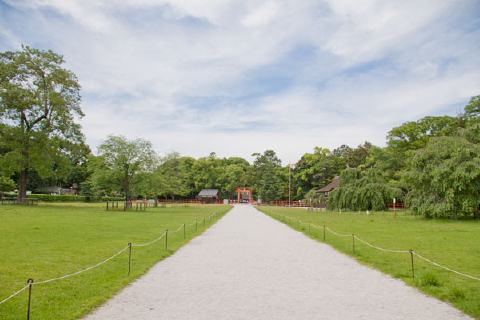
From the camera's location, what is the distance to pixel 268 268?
1024 cm

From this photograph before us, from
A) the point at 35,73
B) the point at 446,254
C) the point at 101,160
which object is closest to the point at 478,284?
the point at 446,254

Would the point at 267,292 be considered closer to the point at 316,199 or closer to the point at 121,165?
the point at 121,165

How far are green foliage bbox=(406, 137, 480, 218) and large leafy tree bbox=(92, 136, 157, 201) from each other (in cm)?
2703

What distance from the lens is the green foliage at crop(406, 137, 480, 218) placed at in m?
26.4

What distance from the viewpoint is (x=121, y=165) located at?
43.2 m

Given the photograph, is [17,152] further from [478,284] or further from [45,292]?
[478,284]

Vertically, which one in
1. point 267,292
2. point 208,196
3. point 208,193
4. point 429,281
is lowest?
point 267,292

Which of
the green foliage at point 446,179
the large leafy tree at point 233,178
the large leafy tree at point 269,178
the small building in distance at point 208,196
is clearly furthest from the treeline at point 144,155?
the large leafy tree at point 233,178

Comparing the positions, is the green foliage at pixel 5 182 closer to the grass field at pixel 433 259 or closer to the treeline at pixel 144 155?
the treeline at pixel 144 155

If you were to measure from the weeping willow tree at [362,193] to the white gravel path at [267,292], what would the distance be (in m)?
29.9

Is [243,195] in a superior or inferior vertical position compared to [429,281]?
superior

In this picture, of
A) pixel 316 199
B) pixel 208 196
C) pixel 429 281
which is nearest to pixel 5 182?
pixel 208 196

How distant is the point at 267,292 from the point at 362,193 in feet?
115

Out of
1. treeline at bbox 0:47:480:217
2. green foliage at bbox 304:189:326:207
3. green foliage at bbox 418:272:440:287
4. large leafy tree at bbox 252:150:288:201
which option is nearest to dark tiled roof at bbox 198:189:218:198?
large leafy tree at bbox 252:150:288:201
